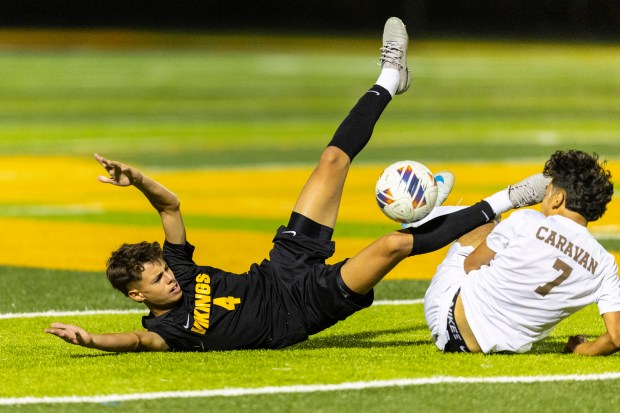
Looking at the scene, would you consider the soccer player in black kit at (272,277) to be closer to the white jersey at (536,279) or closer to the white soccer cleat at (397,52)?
the white jersey at (536,279)

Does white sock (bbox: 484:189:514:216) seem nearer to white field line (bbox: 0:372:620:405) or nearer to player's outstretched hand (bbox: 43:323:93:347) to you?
white field line (bbox: 0:372:620:405)

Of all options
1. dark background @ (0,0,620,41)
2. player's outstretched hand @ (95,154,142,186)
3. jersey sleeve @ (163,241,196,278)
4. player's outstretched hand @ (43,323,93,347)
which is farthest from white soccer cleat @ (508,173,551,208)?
dark background @ (0,0,620,41)

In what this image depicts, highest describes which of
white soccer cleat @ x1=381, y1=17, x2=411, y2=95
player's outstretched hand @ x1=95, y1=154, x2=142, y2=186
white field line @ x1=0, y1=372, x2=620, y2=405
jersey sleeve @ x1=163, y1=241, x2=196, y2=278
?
white soccer cleat @ x1=381, y1=17, x2=411, y2=95

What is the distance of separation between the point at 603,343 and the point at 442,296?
41.2 inches

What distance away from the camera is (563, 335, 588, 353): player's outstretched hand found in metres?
7.73

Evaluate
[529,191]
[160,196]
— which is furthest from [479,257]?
[160,196]

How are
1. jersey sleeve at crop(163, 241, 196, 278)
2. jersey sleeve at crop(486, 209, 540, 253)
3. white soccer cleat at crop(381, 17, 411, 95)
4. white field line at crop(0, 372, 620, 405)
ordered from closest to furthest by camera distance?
white field line at crop(0, 372, 620, 405) < jersey sleeve at crop(486, 209, 540, 253) < jersey sleeve at crop(163, 241, 196, 278) < white soccer cleat at crop(381, 17, 411, 95)

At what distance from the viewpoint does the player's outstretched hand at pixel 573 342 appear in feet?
25.4

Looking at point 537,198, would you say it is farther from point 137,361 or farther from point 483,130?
point 483,130

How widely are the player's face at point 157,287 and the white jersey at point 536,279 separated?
1906mm

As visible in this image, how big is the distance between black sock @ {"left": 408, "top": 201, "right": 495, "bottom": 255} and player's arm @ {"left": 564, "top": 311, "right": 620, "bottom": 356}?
0.96 m

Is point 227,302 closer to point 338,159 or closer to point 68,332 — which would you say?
point 68,332

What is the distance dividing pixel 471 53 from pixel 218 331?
47087 millimetres

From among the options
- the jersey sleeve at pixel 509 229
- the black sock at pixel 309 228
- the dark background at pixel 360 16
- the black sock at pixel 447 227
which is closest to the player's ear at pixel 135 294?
the black sock at pixel 309 228
